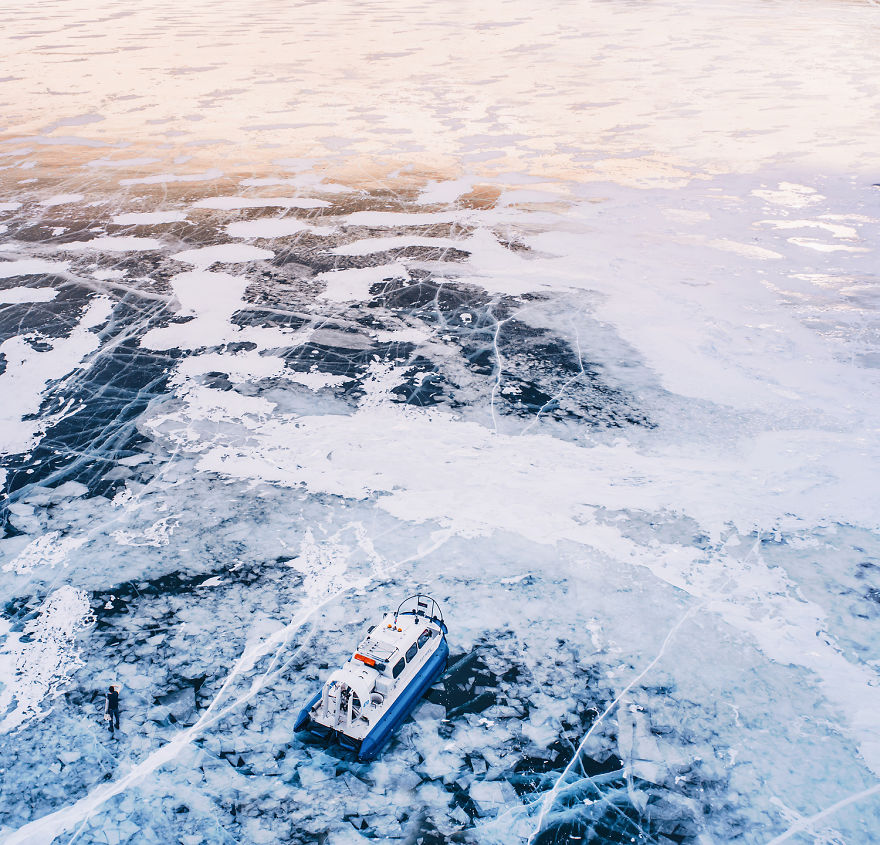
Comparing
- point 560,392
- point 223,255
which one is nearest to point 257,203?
point 223,255

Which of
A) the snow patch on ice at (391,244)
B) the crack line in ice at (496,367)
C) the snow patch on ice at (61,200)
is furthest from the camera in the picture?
the snow patch on ice at (61,200)

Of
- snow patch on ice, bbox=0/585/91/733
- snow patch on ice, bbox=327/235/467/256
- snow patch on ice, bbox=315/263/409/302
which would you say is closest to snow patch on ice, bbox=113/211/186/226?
snow patch on ice, bbox=327/235/467/256

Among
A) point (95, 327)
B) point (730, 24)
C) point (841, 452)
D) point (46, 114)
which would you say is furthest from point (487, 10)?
point (841, 452)

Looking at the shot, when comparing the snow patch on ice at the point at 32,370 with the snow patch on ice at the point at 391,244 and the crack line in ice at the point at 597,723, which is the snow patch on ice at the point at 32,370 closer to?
the snow patch on ice at the point at 391,244

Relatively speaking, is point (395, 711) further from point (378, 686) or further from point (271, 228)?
point (271, 228)

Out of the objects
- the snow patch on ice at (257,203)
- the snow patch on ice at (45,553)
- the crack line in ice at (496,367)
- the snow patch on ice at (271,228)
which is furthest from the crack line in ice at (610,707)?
the snow patch on ice at (257,203)

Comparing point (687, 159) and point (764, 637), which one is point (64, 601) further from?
point (687, 159)
